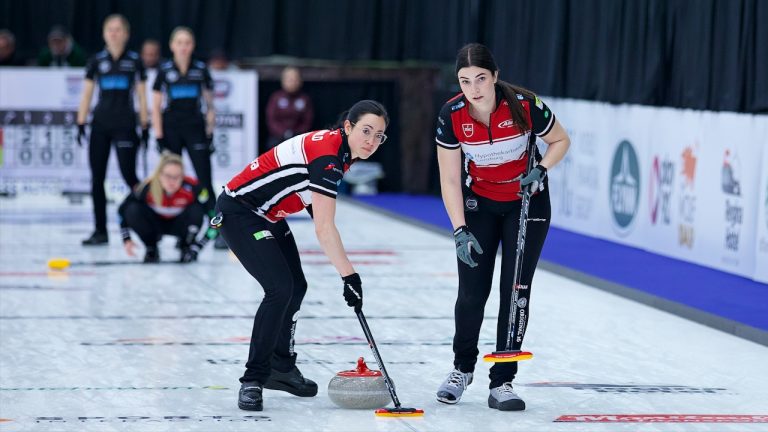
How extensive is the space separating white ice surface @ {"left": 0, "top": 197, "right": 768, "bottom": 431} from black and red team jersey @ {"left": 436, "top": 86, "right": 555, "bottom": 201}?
89 centimetres

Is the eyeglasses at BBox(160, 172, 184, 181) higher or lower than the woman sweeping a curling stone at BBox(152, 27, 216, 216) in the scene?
lower

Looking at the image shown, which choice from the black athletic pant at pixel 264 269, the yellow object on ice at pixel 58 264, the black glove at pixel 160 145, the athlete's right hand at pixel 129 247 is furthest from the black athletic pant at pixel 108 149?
the black athletic pant at pixel 264 269

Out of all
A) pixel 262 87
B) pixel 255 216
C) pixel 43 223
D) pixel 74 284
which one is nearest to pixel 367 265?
pixel 74 284

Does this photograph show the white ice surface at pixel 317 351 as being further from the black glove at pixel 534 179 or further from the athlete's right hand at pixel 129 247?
the black glove at pixel 534 179

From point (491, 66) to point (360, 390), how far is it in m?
1.35

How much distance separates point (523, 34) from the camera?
13406 millimetres

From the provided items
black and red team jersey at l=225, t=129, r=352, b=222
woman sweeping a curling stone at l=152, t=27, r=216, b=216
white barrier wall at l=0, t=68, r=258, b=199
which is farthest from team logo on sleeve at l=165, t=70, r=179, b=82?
black and red team jersey at l=225, t=129, r=352, b=222

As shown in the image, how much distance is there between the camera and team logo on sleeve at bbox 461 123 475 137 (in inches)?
210

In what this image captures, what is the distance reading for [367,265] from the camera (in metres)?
10.1

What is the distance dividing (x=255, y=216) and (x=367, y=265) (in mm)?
4598

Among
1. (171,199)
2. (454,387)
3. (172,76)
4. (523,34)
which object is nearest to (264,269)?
(454,387)

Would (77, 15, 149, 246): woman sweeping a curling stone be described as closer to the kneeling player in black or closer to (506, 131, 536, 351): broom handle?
the kneeling player in black

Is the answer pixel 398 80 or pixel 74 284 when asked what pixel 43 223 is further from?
pixel 398 80

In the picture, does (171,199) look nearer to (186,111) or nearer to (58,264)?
(58,264)
